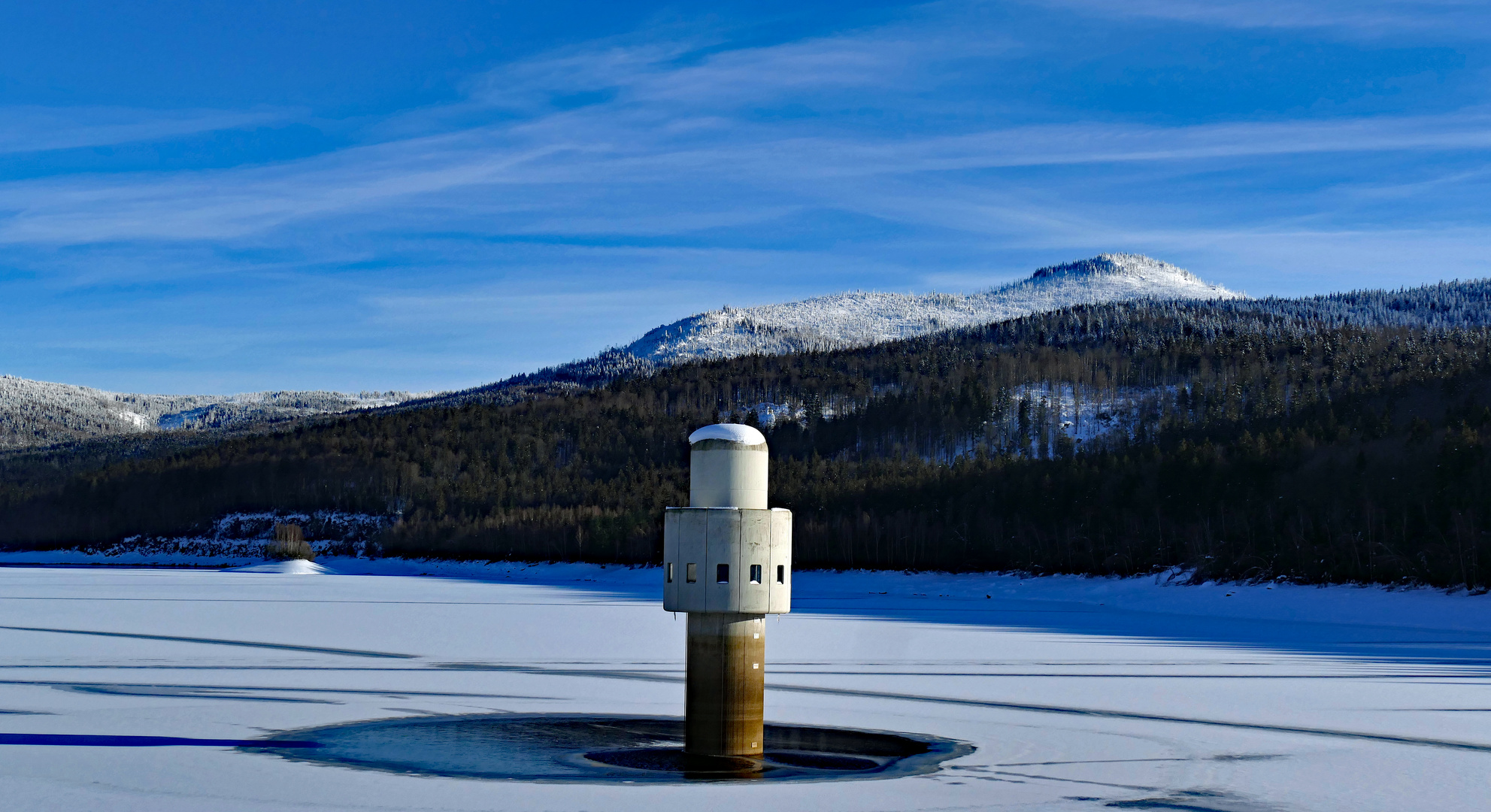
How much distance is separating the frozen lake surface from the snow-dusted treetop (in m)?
4.85

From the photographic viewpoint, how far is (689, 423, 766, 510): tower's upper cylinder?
19.6 m

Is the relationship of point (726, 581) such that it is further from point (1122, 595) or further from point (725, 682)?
point (1122, 595)

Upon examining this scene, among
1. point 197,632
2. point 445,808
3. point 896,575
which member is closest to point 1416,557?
point 896,575

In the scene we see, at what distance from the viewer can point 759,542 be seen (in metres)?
19.2

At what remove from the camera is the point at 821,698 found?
91.5 feet

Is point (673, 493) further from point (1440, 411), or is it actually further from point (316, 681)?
point (316, 681)

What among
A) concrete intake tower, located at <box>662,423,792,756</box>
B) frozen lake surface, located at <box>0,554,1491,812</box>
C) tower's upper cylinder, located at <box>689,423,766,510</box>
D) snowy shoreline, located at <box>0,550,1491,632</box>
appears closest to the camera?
frozen lake surface, located at <box>0,554,1491,812</box>

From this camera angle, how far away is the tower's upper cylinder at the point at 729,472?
770 inches

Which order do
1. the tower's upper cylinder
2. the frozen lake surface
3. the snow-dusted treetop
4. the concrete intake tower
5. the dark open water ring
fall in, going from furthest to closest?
the snow-dusted treetop < the tower's upper cylinder < the concrete intake tower < the dark open water ring < the frozen lake surface

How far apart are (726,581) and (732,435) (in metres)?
2.17

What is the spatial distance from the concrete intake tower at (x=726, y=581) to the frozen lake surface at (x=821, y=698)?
Answer: 69.3 inches

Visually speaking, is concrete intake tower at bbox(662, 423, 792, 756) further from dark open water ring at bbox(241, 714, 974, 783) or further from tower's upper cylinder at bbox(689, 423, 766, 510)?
dark open water ring at bbox(241, 714, 974, 783)

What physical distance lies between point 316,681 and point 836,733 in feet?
43.3

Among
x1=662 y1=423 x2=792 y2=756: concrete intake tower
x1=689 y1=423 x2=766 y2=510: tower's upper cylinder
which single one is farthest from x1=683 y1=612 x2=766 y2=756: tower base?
x1=689 y1=423 x2=766 y2=510: tower's upper cylinder
